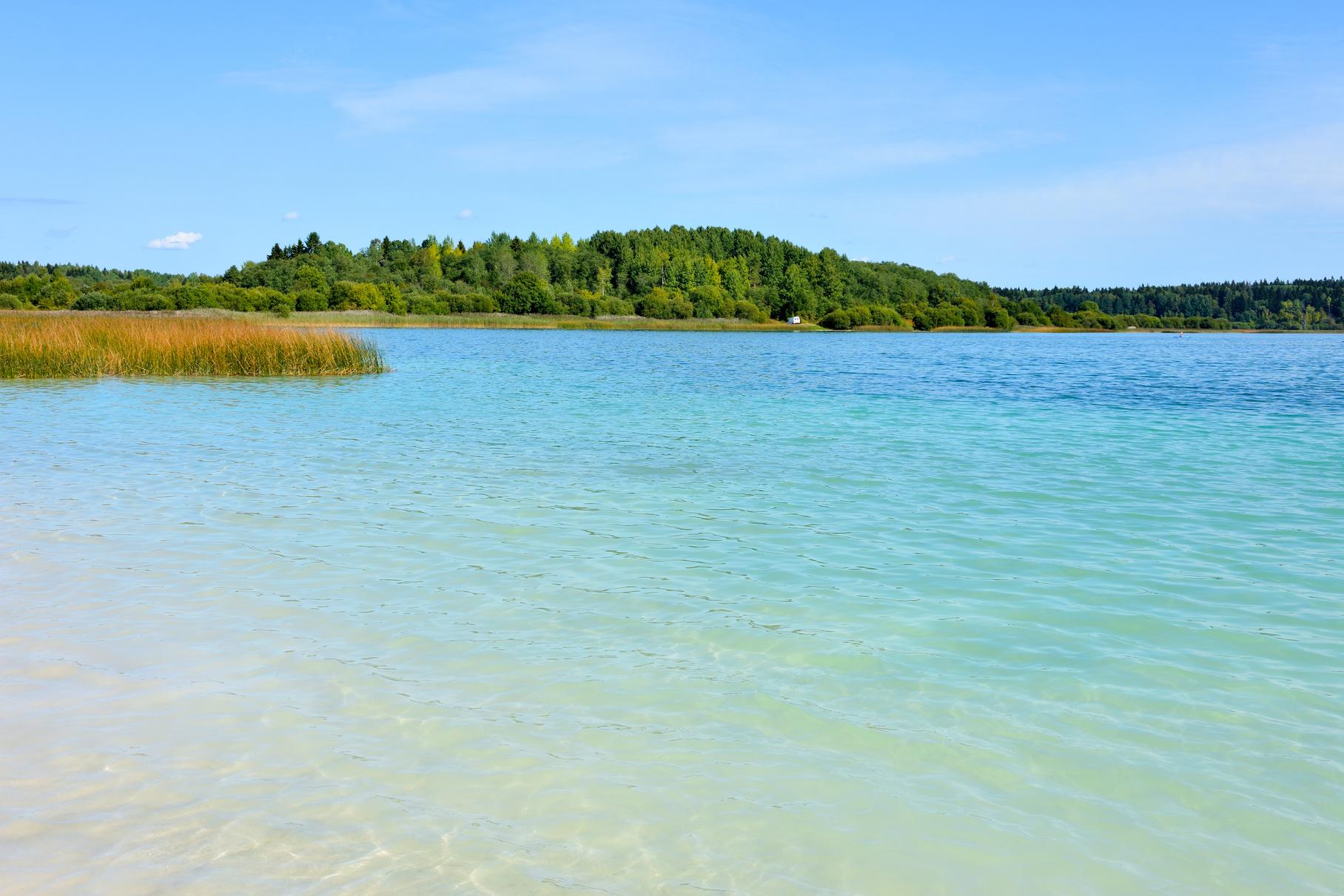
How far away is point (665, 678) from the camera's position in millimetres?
4734

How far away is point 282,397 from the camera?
20.3 metres

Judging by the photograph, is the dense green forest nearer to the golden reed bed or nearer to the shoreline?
the shoreline

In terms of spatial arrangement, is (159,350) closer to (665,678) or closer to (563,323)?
(665,678)

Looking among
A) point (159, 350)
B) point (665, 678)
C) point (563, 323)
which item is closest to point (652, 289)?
point (563, 323)

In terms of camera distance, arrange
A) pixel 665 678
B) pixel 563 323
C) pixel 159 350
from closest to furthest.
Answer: pixel 665 678
pixel 159 350
pixel 563 323

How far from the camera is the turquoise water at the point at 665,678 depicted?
3166 mm

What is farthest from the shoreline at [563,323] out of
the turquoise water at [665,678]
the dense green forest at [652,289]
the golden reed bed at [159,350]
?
the turquoise water at [665,678]

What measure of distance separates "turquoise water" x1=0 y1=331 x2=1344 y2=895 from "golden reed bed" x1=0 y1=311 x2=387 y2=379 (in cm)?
1301

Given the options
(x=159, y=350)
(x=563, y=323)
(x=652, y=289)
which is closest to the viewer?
(x=159, y=350)

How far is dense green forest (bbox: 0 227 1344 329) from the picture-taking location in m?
109

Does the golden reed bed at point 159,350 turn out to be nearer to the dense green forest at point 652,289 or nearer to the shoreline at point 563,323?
the shoreline at point 563,323

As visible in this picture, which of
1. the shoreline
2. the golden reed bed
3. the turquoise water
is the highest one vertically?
the shoreline

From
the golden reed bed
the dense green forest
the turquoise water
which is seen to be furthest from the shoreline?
the turquoise water

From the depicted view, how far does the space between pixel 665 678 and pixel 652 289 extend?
143m
